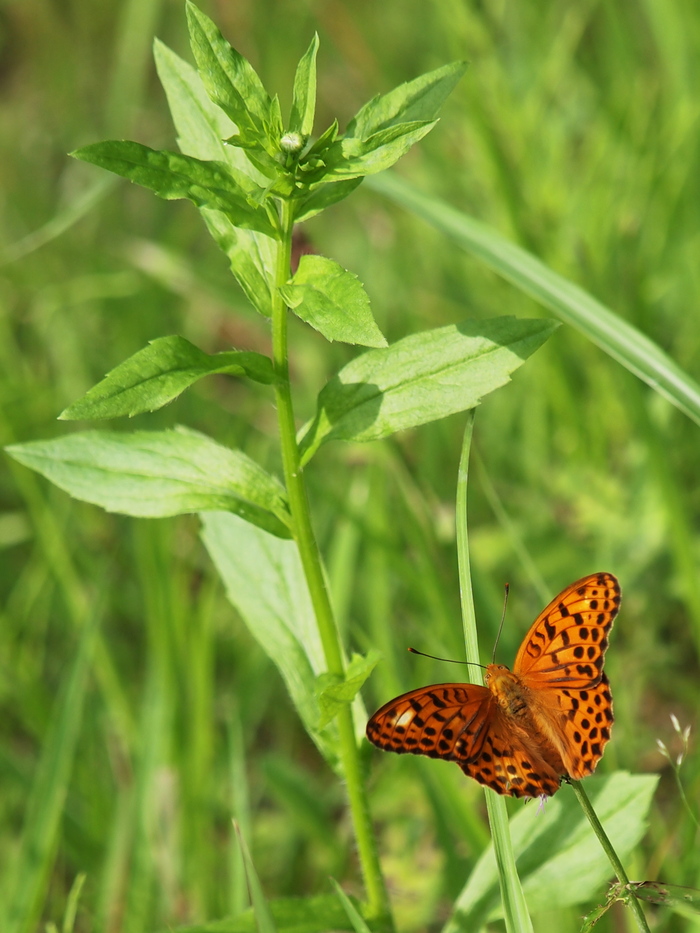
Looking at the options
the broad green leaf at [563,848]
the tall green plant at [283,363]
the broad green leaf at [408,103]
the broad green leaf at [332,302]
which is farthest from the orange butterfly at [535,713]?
the broad green leaf at [408,103]

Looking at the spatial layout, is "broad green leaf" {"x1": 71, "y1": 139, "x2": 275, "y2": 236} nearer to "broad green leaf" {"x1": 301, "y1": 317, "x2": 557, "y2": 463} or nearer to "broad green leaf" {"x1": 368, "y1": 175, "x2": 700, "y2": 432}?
"broad green leaf" {"x1": 301, "y1": 317, "x2": 557, "y2": 463}

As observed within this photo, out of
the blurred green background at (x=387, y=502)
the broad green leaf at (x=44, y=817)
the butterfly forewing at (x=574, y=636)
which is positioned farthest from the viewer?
the blurred green background at (x=387, y=502)

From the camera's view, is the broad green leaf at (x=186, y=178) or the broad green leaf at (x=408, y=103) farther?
the broad green leaf at (x=408, y=103)

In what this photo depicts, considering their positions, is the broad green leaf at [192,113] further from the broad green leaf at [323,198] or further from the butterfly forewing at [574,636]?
the butterfly forewing at [574,636]

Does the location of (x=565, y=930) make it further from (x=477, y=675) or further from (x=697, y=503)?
(x=697, y=503)

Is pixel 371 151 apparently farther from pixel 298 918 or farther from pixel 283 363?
pixel 298 918

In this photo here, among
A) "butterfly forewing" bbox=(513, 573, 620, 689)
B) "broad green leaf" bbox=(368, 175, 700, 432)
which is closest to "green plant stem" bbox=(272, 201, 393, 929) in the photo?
"butterfly forewing" bbox=(513, 573, 620, 689)
